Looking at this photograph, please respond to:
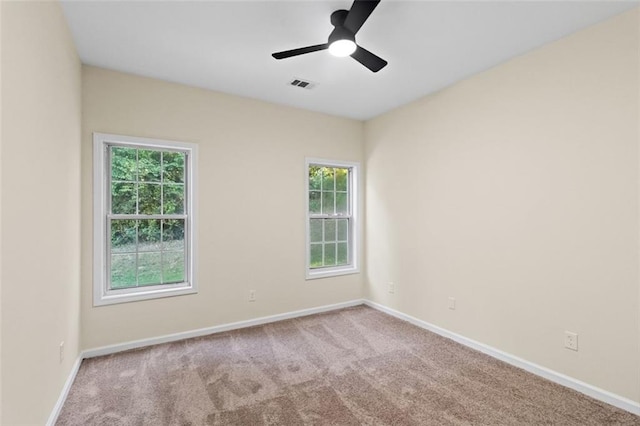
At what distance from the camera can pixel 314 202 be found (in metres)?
4.21

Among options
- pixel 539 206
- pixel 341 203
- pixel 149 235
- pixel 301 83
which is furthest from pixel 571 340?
pixel 149 235

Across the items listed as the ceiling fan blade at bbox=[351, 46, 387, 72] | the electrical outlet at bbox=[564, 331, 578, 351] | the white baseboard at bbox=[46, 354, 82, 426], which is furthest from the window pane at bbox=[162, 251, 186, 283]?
the electrical outlet at bbox=[564, 331, 578, 351]

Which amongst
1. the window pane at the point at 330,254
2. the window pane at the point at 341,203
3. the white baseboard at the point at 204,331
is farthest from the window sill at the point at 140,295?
the window pane at the point at 341,203

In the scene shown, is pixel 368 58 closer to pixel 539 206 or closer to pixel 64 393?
pixel 539 206

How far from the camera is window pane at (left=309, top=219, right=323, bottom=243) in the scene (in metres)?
4.19

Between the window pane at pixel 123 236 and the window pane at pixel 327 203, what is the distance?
2310 millimetres

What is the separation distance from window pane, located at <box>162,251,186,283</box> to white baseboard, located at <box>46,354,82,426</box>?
0.96 m

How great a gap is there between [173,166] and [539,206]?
11.5 feet

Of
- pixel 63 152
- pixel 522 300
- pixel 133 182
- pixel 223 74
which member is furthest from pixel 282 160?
pixel 522 300

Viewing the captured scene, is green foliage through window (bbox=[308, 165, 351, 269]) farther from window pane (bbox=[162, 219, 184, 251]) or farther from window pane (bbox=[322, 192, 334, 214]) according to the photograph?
window pane (bbox=[162, 219, 184, 251])

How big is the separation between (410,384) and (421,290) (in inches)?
54.2

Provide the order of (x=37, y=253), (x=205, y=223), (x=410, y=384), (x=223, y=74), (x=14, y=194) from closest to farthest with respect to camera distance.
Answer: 1. (x=14, y=194)
2. (x=37, y=253)
3. (x=410, y=384)
4. (x=223, y=74)
5. (x=205, y=223)

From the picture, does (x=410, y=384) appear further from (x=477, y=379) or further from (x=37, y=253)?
(x=37, y=253)

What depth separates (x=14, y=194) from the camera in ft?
4.39
